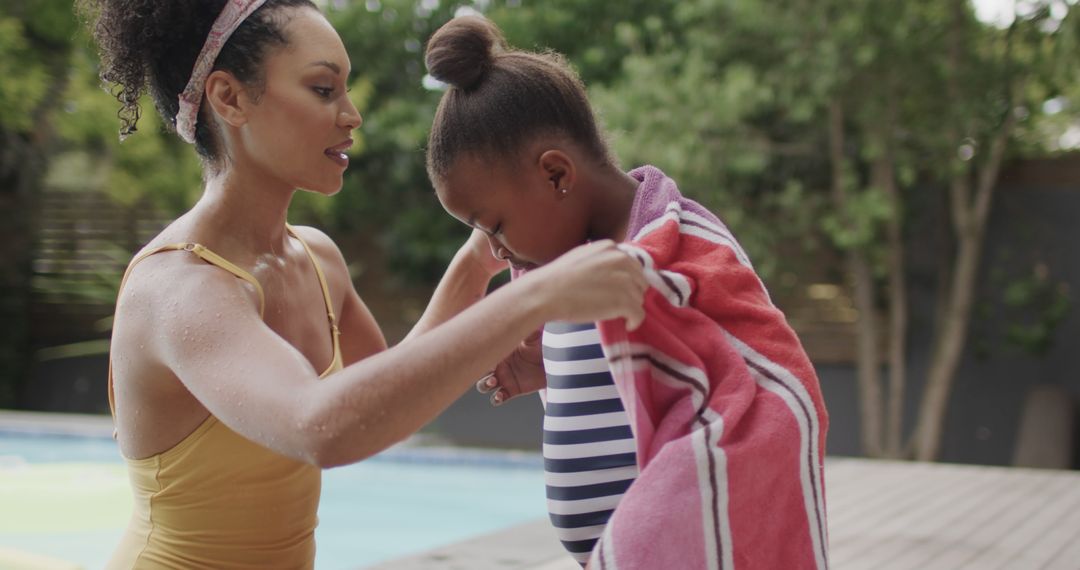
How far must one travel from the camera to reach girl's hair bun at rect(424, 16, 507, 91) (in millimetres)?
1496

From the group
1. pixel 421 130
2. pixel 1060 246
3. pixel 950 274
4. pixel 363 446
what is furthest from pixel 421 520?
pixel 363 446

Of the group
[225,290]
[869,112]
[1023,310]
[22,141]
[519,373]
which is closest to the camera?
[225,290]

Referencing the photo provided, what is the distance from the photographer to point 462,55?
1.50 metres

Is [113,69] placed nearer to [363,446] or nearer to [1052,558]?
[363,446]

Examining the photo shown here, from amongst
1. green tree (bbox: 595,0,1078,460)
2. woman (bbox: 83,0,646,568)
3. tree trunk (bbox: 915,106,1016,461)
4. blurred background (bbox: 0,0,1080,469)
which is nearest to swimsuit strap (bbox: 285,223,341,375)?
woman (bbox: 83,0,646,568)

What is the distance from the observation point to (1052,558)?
3.86m

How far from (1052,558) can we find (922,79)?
170 inches

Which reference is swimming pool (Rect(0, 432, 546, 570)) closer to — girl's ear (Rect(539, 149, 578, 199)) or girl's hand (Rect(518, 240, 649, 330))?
girl's ear (Rect(539, 149, 578, 199))

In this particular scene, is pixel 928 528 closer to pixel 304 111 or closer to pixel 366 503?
pixel 304 111

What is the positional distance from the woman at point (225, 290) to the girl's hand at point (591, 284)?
0.06m

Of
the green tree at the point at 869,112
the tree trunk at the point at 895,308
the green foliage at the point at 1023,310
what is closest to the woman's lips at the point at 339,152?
the green tree at the point at 869,112

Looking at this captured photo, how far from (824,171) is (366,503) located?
4233mm

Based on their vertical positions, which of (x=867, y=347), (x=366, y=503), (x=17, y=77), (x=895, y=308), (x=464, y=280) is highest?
(x=464, y=280)

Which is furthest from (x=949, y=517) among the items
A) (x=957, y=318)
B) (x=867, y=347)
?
(x=867, y=347)
